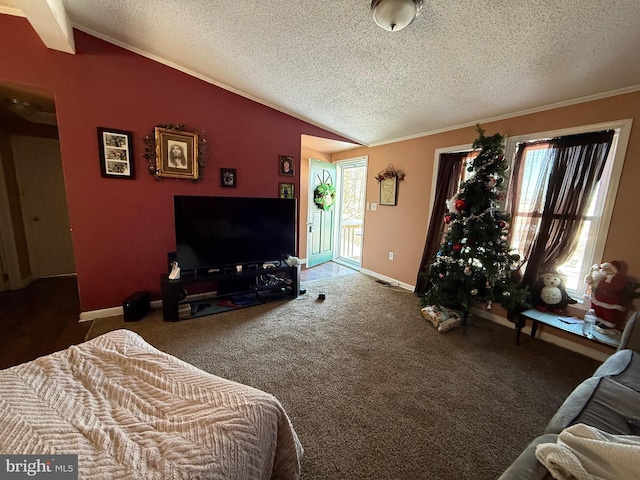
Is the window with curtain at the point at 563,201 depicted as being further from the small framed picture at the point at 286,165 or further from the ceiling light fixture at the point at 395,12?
the small framed picture at the point at 286,165

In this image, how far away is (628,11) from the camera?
1.46 meters

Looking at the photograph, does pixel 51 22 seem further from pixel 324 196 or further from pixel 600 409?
pixel 600 409

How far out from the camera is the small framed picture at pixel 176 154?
9.09ft

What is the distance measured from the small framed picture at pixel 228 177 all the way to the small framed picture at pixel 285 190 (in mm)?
624

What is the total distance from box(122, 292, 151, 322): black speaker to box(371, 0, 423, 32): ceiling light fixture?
127 inches

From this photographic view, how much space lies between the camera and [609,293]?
6.95ft

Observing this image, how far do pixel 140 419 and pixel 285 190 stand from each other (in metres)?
3.05

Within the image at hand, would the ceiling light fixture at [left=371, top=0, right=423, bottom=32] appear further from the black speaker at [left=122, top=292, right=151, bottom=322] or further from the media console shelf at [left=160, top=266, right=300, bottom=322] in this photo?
the black speaker at [left=122, top=292, right=151, bottom=322]

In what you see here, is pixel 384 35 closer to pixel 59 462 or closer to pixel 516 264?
pixel 516 264

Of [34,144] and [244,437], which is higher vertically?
[34,144]

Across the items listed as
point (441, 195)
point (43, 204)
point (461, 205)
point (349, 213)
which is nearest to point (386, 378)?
point (461, 205)

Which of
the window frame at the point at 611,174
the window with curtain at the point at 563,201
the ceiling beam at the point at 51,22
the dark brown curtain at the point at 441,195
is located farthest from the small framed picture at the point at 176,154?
the window frame at the point at 611,174

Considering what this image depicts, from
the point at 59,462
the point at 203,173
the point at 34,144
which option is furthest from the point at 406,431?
the point at 34,144

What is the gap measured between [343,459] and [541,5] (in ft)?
9.14
